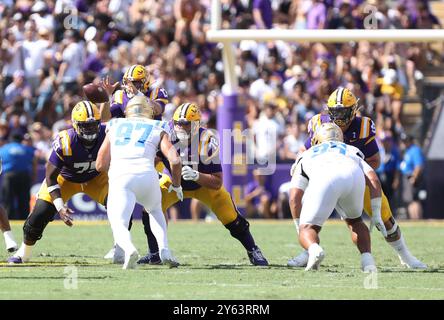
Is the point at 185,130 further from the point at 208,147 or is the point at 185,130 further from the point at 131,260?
the point at 131,260

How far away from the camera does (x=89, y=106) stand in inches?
421

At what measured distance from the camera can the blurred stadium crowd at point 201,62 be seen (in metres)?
19.3

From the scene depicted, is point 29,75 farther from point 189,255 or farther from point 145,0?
point 189,255

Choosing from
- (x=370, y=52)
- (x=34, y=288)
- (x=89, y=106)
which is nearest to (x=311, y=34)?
(x=370, y=52)

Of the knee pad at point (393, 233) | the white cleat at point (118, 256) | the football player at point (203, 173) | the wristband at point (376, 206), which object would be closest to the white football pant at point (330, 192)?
the wristband at point (376, 206)

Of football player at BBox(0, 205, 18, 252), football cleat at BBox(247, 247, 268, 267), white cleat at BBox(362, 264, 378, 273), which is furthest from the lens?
football player at BBox(0, 205, 18, 252)

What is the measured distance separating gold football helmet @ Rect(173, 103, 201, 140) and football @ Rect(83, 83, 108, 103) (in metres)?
0.96

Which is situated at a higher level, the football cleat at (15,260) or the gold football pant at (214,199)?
the gold football pant at (214,199)

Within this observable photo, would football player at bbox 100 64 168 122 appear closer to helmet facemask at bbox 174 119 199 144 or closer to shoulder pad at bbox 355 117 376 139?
helmet facemask at bbox 174 119 199 144

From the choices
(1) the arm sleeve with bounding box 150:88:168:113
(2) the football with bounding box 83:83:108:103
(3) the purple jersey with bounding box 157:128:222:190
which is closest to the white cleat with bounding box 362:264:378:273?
(3) the purple jersey with bounding box 157:128:222:190

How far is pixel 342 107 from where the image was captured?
10875 mm

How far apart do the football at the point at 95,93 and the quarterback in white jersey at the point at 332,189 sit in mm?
2462

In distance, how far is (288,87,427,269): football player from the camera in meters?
10.7

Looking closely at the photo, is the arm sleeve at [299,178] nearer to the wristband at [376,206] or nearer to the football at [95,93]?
the wristband at [376,206]
